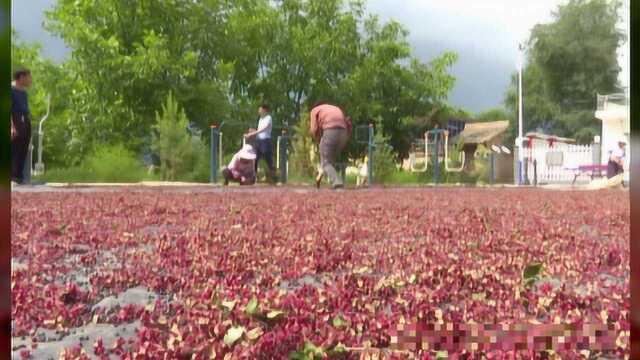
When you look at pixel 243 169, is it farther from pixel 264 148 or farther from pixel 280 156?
pixel 280 156

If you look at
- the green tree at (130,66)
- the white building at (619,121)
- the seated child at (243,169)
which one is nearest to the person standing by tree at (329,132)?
the seated child at (243,169)

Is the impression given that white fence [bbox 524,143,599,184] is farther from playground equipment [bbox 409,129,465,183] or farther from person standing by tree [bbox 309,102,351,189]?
person standing by tree [bbox 309,102,351,189]

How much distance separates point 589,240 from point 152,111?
1001 inches

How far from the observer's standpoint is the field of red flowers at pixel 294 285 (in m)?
1.92

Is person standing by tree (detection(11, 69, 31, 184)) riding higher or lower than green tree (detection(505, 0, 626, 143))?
lower

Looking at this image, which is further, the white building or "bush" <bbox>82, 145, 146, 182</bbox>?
"bush" <bbox>82, 145, 146, 182</bbox>

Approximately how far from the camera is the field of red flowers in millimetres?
1915

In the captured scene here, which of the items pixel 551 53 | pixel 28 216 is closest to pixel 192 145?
pixel 28 216

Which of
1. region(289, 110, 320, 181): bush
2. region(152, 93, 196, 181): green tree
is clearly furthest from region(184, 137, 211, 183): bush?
region(289, 110, 320, 181): bush

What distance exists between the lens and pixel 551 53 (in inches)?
2158

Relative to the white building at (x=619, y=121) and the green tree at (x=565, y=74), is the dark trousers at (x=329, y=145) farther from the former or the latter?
the green tree at (x=565, y=74)

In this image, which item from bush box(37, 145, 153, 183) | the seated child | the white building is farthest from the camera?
bush box(37, 145, 153, 183)

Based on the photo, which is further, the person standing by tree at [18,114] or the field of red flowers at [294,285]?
the field of red flowers at [294,285]

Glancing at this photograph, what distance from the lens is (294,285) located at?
2.98m
